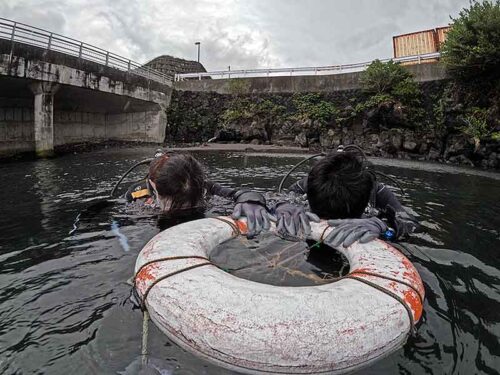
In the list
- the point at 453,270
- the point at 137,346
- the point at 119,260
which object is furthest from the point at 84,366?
the point at 453,270

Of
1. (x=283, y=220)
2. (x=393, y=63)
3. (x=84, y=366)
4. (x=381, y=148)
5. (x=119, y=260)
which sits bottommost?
(x=84, y=366)

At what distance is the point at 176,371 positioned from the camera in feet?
6.10

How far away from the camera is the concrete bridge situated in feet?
44.2

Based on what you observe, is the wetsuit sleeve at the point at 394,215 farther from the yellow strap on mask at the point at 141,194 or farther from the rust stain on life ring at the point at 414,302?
the yellow strap on mask at the point at 141,194

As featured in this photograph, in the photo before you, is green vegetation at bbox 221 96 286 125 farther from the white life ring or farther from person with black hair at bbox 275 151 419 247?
the white life ring

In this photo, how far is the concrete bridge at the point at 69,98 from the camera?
13469 mm

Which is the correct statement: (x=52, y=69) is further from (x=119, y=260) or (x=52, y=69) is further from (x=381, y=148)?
(x=381, y=148)

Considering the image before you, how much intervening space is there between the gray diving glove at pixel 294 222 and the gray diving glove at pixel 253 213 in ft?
0.44

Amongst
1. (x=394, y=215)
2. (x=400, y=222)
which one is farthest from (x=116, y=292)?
(x=394, y=215)

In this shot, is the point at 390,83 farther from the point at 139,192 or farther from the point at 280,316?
the point at 280,316

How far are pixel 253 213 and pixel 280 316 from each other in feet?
6.47

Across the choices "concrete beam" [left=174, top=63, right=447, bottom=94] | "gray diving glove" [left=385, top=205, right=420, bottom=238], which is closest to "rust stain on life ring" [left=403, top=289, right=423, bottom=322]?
"gray diving glove" [left=385, top=205, right=420, bottom=238]

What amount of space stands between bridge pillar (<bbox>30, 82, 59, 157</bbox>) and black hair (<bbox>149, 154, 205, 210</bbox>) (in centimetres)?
1289

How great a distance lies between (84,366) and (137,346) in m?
0.31
